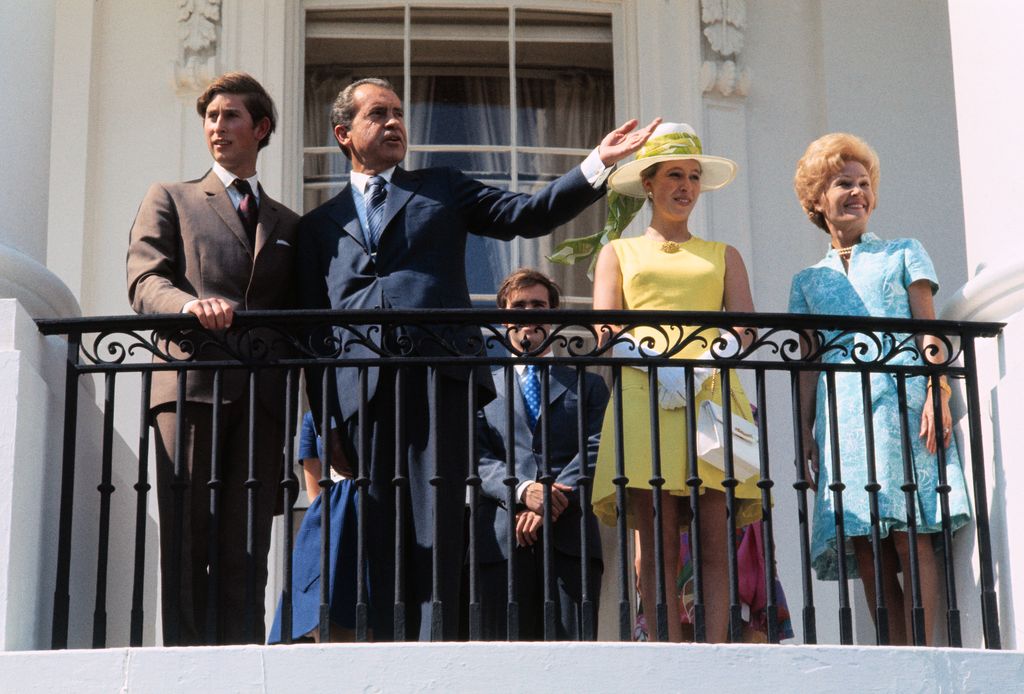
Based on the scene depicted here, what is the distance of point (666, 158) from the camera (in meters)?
6.67

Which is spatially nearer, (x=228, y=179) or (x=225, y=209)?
(x=225, y=209)

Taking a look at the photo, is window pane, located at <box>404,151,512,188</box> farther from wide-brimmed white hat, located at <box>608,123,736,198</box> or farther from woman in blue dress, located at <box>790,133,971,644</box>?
woman in blue dress, located at <box>790,133,971,644</box>

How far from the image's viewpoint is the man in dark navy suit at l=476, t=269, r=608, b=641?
6.50 meters

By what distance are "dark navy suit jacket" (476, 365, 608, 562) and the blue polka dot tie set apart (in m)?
0.02

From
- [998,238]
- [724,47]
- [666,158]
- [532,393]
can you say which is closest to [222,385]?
[532,393]

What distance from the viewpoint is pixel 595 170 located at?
6.11 m

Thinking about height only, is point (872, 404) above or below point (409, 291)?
below

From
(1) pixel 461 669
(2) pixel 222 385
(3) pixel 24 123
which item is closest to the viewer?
(1) pixel 461 669

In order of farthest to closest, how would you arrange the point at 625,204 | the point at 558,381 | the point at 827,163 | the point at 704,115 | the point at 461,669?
the point at 704,115 → the point at 625,204 → the point at 558,381 → the point at 827,163 → the point at 461,669

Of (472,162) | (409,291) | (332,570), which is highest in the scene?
(472,162)

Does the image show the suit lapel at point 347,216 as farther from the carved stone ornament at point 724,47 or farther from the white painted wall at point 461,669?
the carved stone ornament at point 724,47

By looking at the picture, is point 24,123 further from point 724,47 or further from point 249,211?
point 724,47

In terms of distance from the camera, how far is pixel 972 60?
21.4 ft

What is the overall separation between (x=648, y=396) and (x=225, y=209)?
4.82 feet
